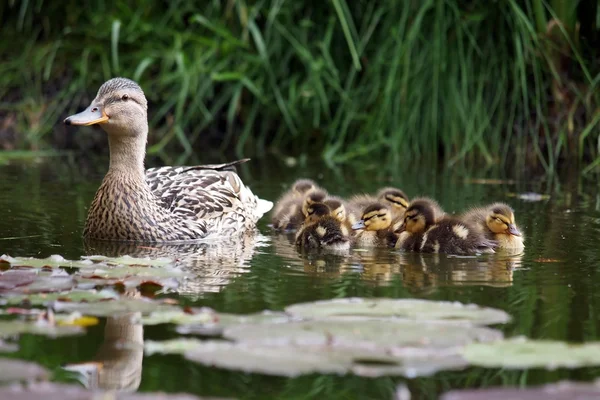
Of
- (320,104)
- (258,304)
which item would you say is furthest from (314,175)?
(258,304)

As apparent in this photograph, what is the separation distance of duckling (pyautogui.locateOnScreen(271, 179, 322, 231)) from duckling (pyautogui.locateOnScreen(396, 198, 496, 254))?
815 millimetres

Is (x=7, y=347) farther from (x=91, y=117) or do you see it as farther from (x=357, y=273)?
(x=91, y=117)

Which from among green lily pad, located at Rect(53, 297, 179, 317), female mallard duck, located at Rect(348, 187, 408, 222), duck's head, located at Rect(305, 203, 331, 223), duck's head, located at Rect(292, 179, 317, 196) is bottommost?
green lily pad, located at Rect(53, 297, 179, 317)

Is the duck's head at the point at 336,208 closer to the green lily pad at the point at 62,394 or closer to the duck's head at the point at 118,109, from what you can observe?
the duck's head at the point at 118,109

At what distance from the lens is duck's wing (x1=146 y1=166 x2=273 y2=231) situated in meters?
6.10

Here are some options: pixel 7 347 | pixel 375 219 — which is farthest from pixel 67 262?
pixel 375 219

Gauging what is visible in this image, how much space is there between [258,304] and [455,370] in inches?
39.4

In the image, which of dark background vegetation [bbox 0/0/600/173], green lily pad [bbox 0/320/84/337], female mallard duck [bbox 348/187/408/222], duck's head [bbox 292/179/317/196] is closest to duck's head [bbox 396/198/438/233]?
female mallard duck [bbox 348/187/408/222]

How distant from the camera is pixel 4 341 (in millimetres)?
3496

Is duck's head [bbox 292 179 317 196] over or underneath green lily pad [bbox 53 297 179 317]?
over

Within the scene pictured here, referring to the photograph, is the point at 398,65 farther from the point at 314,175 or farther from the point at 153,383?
the point at 153,383

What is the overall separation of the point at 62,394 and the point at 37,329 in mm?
688

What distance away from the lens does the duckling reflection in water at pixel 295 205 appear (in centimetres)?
618

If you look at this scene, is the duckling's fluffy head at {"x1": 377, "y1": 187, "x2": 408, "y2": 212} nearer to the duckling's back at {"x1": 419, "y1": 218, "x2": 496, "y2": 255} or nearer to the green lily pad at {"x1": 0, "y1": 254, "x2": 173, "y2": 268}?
the duckling's back at {"x1": 419, "y1": 218, "x2": 496, "y2": 255}
